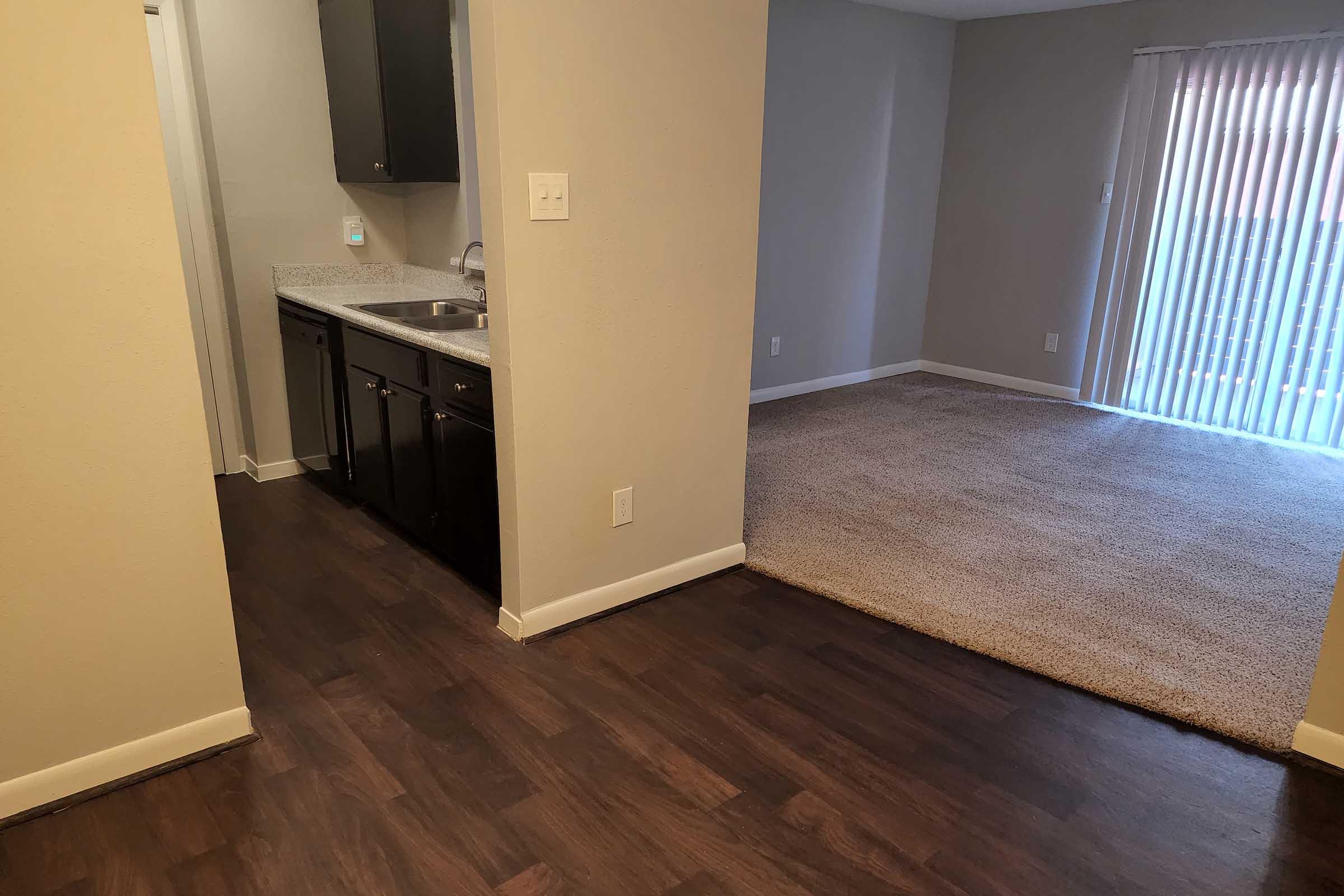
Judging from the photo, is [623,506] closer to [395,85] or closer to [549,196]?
[549,196]

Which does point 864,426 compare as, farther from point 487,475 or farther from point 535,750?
point 535,750

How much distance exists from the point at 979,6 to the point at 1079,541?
3.55 metres

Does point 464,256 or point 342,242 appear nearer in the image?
Result: point 464,256

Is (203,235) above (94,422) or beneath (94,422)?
above

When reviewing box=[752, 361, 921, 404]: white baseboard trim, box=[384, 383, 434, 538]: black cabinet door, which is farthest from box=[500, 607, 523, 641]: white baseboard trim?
box=[752, 361, 921, 404]: white baseboard trim

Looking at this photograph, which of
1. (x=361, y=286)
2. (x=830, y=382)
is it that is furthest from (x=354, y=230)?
A: (x=830, y=382)

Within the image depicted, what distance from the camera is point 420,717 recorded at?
2369 millimetres

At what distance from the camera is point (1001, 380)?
6.21 meters

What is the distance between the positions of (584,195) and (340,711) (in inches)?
61.3

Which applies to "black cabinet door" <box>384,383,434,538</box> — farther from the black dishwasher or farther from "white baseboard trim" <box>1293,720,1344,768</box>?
"white baseboard trim" <box>1293,720,1344,768</box>

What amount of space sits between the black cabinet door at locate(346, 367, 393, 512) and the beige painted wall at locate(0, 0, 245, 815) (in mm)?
1299

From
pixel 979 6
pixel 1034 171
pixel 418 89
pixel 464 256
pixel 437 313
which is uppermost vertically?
pixel 979 6

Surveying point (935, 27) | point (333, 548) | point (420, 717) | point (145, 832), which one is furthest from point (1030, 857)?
point (935, 27)

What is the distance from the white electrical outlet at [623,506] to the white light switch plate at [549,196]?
880mm
